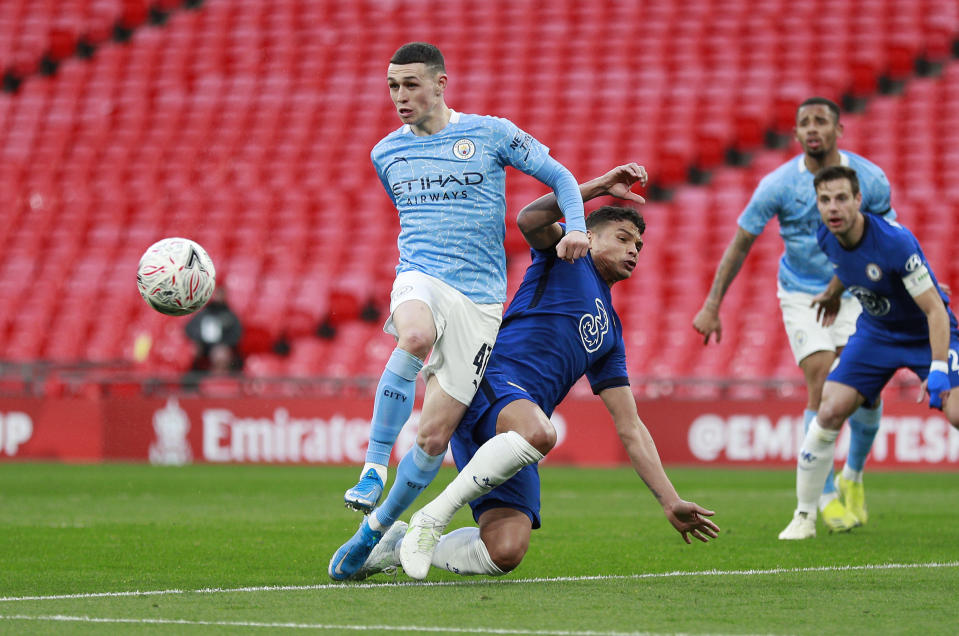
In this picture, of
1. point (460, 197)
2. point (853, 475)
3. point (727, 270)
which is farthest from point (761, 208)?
point (460, 197)

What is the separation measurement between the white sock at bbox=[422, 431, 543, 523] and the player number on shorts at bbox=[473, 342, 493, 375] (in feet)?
1.11

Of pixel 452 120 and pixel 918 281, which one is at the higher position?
pixel 452 120

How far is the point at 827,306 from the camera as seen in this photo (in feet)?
26.0

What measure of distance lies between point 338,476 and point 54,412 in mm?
3948

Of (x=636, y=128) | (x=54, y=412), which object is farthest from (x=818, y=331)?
(x=636, y=128)

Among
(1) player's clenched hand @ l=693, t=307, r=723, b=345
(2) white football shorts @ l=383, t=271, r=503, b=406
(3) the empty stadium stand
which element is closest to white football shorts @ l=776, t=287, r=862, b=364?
(1) player's clenched hand @ l=693, t=307, r=723, b=345

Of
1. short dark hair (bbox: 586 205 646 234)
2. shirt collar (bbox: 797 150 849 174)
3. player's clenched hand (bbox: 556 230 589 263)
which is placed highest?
shirt collar (bbox: 797 150 849 174)

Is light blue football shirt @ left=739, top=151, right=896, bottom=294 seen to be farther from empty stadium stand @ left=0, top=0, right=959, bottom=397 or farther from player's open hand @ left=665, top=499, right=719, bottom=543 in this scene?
empty stadium stand @ left=0, top=0, right=959, bottom=397

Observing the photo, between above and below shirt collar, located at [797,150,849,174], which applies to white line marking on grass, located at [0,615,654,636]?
below

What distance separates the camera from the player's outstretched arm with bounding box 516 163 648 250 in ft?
18.2

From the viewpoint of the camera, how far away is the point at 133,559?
6422mm

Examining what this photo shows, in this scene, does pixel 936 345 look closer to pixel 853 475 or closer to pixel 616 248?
pixel 616 248

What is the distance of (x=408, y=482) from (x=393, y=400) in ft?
1.02

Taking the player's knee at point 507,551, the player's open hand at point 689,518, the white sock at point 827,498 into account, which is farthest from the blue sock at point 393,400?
the white sock at point 827,498
